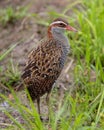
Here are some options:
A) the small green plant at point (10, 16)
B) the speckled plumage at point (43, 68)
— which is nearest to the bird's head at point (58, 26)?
the speckled plumage at point (43, 68)

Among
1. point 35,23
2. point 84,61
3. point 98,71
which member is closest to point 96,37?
point 84,61

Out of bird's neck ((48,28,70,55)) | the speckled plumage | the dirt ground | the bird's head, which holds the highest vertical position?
the bird's head

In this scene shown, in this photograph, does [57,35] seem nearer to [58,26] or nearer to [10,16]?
[58,26]

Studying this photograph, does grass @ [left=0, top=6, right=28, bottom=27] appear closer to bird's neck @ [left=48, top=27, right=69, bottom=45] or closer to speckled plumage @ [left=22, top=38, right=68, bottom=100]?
bird's neck @ [left=48, top=27, right=69, bottom=45]

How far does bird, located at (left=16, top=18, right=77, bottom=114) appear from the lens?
632 cm

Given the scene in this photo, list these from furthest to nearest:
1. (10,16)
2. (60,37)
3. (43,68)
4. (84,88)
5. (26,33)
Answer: (10,16)
(26,33)
(84,88)
(60,37)
(43,68)

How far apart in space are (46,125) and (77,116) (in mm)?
454

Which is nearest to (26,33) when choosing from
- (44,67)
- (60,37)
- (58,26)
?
(58,26)

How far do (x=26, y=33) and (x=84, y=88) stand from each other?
232 centimetres

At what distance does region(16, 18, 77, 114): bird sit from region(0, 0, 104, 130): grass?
225 mm

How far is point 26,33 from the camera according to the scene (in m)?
8.99

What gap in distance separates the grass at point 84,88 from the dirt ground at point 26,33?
314 mm

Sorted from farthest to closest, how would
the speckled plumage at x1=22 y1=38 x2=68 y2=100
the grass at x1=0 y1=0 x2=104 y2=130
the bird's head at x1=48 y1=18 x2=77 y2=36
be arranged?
1. the bird's head at x1=48 y1=18 x2=77 y2=36
2. the speckled plumage at x1=22 y1=38 x2=68 y2=100
3. the grass at x1=0 y1=0 x2=104 y2=130

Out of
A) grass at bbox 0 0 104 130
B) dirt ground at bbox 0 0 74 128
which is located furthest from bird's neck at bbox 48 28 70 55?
dirt ground at bbox 0 0 74 128
